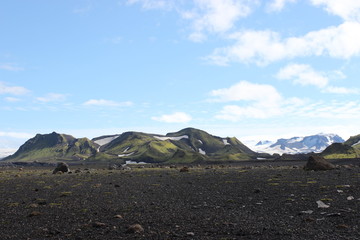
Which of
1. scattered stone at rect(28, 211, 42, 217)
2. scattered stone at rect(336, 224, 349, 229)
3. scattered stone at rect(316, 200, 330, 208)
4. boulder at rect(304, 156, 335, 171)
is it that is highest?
boulder at rect(304, 156, 335, 171)

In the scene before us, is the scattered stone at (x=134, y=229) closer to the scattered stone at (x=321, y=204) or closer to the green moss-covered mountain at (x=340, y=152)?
the scattered stone at (x=321, y=204)

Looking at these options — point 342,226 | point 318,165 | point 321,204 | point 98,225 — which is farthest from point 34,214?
point 318,165

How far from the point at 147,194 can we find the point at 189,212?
9407 millimetres

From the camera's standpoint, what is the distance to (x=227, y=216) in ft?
65.6

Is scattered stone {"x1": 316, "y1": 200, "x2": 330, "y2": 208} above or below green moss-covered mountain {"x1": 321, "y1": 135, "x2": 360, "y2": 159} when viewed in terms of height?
below

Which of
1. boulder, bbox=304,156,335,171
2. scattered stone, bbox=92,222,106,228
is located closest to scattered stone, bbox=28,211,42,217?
scattered stone, bbox=92,222,106,228

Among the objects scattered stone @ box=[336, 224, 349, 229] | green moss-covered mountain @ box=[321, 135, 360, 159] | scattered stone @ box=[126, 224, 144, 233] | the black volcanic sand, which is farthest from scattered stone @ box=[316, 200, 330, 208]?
green moss-covered mountain @ box=[321, 135, 360, 159]

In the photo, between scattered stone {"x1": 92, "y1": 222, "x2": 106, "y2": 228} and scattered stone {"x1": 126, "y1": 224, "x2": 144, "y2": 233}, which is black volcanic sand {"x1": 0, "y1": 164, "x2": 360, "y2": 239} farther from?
scattered stone {"x1": 126, "y1": 224, "x2": 144, "y2": 233}

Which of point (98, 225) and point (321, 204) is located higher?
point (321, 204)

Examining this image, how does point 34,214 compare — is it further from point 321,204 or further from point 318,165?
point 318,165

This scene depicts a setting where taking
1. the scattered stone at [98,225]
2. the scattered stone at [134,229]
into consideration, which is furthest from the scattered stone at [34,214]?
the scattered stone at [134,229]

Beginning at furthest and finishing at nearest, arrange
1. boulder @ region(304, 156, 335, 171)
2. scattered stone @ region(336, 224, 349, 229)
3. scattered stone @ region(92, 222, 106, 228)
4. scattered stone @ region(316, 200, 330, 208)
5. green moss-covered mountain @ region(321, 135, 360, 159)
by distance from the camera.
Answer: green moss-covered mountain @ region(321, 135, 360, 159)
boulder @ region(304, 156, 335, 171)
scattered stone @ region(316, 200, 330, 208)
scattered stone @ region(92, 222, 106, 228)
scattered stone @ region(336, 224, 349, 229)

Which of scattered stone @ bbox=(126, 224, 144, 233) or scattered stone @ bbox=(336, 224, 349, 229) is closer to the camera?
scattered stone @ bbox=(336, 224, 349, 229)

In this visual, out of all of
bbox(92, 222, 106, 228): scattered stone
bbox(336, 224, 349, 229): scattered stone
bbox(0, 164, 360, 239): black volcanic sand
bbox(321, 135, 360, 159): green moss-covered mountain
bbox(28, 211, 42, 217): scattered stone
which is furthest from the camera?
bbox(321, 135, 360, 159): green moss-covered mountain
